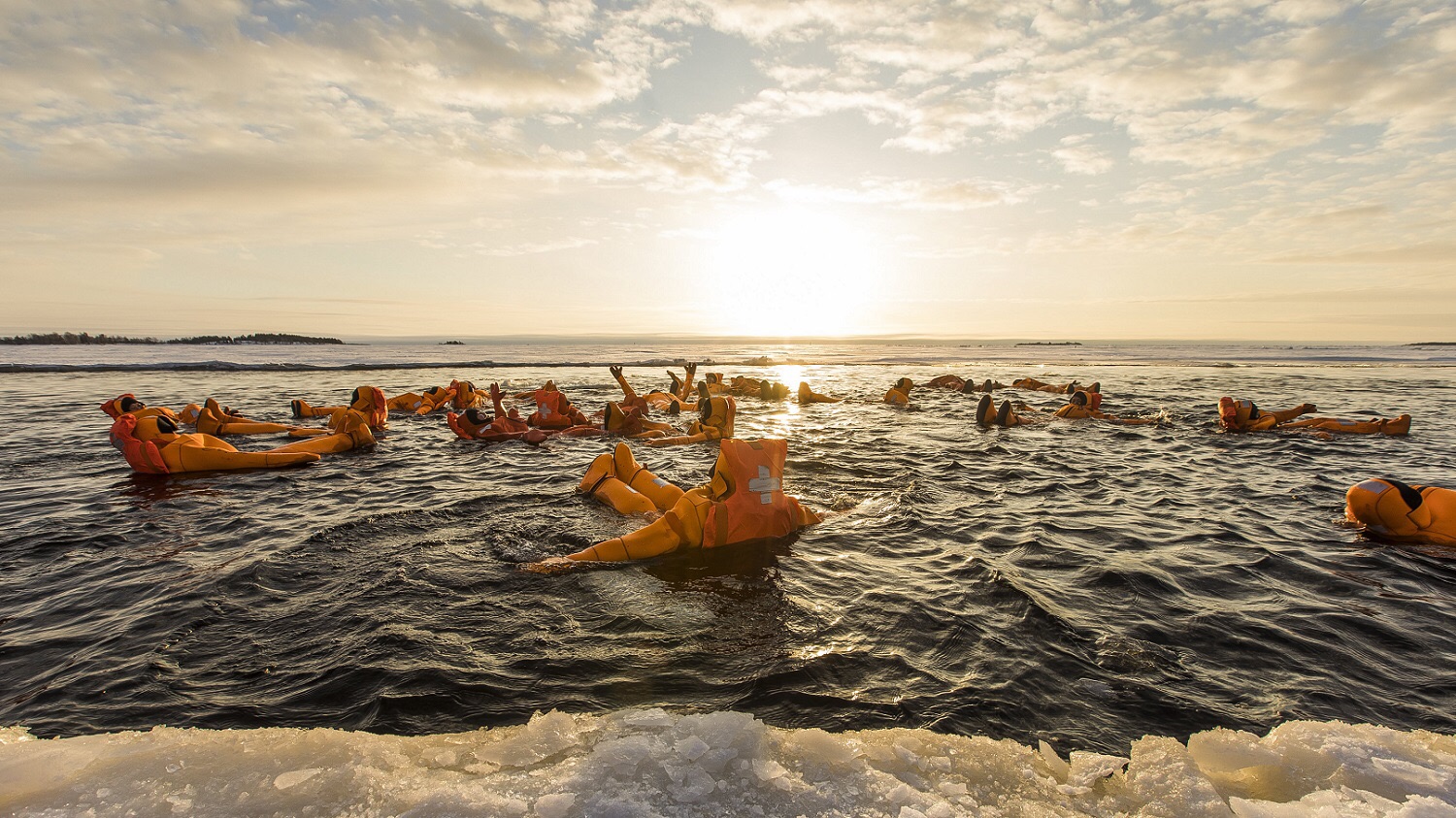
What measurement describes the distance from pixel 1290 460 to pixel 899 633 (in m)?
11.5

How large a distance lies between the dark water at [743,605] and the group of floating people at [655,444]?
0.31 meters

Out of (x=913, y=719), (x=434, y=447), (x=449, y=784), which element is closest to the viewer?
(x=449, y=784)

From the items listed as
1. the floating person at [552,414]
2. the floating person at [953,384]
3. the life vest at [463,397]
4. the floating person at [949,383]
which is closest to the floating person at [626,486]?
the floating person at [552,414]

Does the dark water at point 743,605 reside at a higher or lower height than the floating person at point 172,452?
lower

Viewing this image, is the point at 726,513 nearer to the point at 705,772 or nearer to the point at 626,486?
the point at 626,486

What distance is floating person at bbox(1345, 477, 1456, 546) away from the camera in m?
6.53

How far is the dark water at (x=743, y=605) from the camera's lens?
12.3ft

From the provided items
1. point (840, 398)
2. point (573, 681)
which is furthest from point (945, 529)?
point (840, 398)

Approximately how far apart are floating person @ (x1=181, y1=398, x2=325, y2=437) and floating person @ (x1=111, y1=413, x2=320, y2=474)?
120 inches

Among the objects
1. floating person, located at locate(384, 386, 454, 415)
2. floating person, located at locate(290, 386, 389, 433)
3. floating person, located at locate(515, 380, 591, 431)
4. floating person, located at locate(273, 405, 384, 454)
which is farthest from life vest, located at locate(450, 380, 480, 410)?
floating person, located at locate(273, 405, 384, 454)

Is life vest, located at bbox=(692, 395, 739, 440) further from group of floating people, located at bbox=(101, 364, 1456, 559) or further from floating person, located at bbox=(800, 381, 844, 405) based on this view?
floating person, located at bbox=(800, 381, 844, 405)

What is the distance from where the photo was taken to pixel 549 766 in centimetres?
294

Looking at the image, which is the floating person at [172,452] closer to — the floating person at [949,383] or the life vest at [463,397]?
the life vest at [463,397]

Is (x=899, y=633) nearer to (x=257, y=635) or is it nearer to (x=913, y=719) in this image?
(x=913, y=719)
